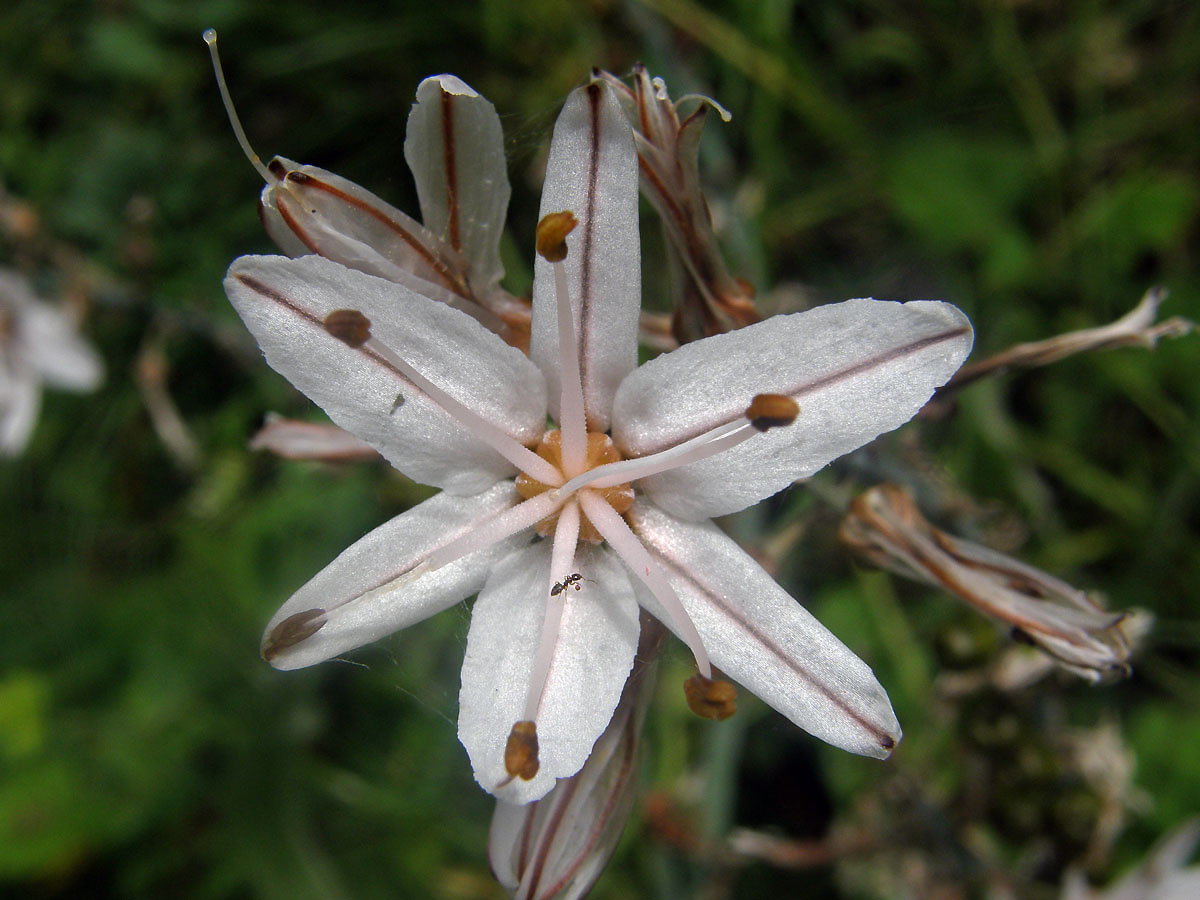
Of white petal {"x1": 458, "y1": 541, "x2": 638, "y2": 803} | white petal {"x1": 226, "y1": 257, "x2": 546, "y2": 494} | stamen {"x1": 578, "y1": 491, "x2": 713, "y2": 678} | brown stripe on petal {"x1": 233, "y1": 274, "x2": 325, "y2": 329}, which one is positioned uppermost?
brown stripe on petal {"x1": 233, "y1": 274, "x2": 325, "y2": 329}

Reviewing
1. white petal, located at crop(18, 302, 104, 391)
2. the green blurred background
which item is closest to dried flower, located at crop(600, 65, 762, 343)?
the green blurred background

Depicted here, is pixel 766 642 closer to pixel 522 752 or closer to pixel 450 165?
pixel 522 752

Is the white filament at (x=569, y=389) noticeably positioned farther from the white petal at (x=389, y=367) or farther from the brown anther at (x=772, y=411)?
the brown anther at (x=772, y=411)

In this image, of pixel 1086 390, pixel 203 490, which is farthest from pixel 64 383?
pixel 1086 390

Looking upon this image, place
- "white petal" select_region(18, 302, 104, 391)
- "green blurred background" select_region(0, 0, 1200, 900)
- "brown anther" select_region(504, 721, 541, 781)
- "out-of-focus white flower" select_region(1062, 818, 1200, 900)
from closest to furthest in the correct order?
"brown anther" select_region(504, 721, 541, 781) → "out-of-focus white flower" select_region(1062, 818, 1200, 900) → "green blurred background" select_region(0, 0, 1200, 900) → "white petal" select_region(18, 302, 104, 391)

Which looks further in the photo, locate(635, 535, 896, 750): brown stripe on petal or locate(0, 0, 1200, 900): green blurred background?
locate(0, 0, 1200, 900): green blurred background

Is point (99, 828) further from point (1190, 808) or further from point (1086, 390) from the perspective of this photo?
point (1086, 390)

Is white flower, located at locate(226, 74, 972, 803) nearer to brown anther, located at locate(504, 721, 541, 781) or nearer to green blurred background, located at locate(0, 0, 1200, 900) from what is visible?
brown anther, located at locate(504, 721, 541, 781)
